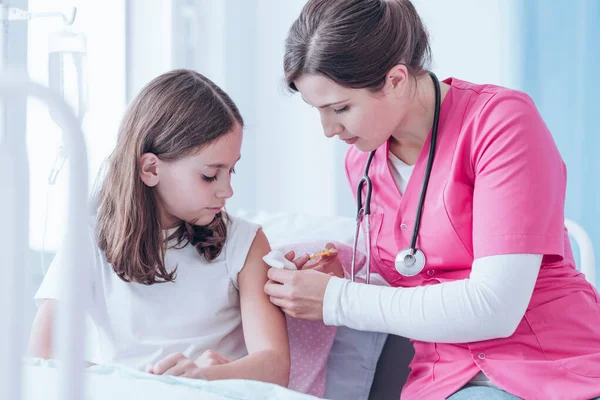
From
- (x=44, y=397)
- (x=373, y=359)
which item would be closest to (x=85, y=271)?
(x=44, y=397)

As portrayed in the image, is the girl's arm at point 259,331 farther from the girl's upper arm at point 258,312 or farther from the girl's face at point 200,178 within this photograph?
the girl's face at point 200,178

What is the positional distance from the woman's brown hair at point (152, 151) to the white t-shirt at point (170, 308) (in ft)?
0.08

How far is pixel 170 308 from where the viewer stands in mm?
1535

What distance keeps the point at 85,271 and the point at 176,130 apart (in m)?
0.80

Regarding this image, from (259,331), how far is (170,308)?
197mm

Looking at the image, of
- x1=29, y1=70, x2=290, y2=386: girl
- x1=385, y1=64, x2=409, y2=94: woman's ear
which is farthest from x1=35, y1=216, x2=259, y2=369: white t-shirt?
x1=385, y1=64, x2=409, y2=94: woman's ear

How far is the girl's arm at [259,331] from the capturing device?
1388 millimetres

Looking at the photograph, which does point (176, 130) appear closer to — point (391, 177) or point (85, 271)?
point (391, 177)

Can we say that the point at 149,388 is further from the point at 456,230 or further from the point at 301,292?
the point at 456,230

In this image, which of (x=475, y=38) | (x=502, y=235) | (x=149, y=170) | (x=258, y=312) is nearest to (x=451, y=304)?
(x=502, y=235)

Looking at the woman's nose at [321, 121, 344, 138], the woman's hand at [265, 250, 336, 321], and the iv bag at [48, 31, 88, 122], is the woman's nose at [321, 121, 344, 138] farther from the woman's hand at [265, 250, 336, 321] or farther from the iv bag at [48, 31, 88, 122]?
the iv bag at [48, 31, 88, 122]

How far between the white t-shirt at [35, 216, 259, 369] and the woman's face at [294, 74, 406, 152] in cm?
33

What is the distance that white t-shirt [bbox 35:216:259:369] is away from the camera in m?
1.51

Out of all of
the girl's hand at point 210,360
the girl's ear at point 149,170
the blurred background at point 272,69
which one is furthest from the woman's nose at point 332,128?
the blurred background at point 272,69
